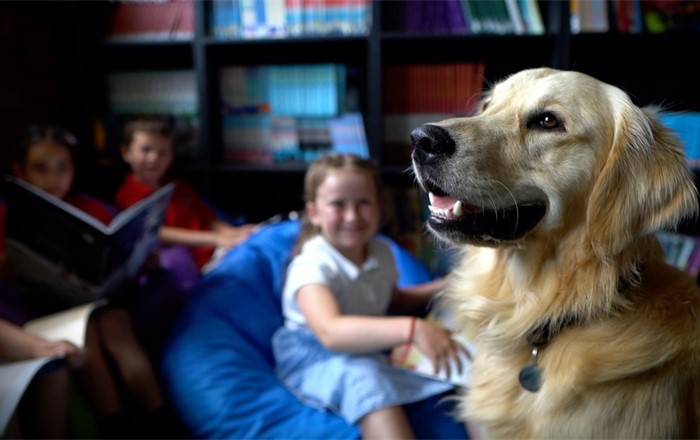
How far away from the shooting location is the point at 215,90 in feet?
7.80

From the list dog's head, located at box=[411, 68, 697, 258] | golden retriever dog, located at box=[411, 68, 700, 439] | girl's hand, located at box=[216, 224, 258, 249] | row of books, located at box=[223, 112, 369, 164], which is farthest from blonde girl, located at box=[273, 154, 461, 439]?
row of books, located at box=[223, 112, 369, 164]

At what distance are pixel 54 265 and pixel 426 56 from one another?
5.44ft

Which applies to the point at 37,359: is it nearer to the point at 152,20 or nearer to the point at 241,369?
the point at 241,369

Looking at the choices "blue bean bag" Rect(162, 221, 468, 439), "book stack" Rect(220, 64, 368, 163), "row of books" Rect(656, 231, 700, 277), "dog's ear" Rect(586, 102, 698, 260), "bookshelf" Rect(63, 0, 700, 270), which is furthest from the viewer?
"book stack" Rect(220, 64, 368, 163)

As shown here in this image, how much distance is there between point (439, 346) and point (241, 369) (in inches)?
20.1

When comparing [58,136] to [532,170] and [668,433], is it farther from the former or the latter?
[668,433]

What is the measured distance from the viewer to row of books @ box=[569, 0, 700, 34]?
206 cm

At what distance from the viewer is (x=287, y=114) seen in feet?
7.78

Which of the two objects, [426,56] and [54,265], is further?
[426,56]

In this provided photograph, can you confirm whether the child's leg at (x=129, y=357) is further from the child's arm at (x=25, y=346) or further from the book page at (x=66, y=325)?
the child's arm at (x=25, y=346)

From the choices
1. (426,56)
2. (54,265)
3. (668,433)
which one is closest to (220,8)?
(426,56)

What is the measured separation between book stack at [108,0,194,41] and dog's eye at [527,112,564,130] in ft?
6.00

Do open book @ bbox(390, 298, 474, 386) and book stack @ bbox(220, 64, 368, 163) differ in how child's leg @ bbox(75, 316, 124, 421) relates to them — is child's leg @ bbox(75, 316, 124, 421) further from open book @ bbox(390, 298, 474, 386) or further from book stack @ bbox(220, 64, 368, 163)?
book stack @ bbox(220, 64, 368, 163)

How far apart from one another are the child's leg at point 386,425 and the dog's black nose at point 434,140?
0.58 meters
